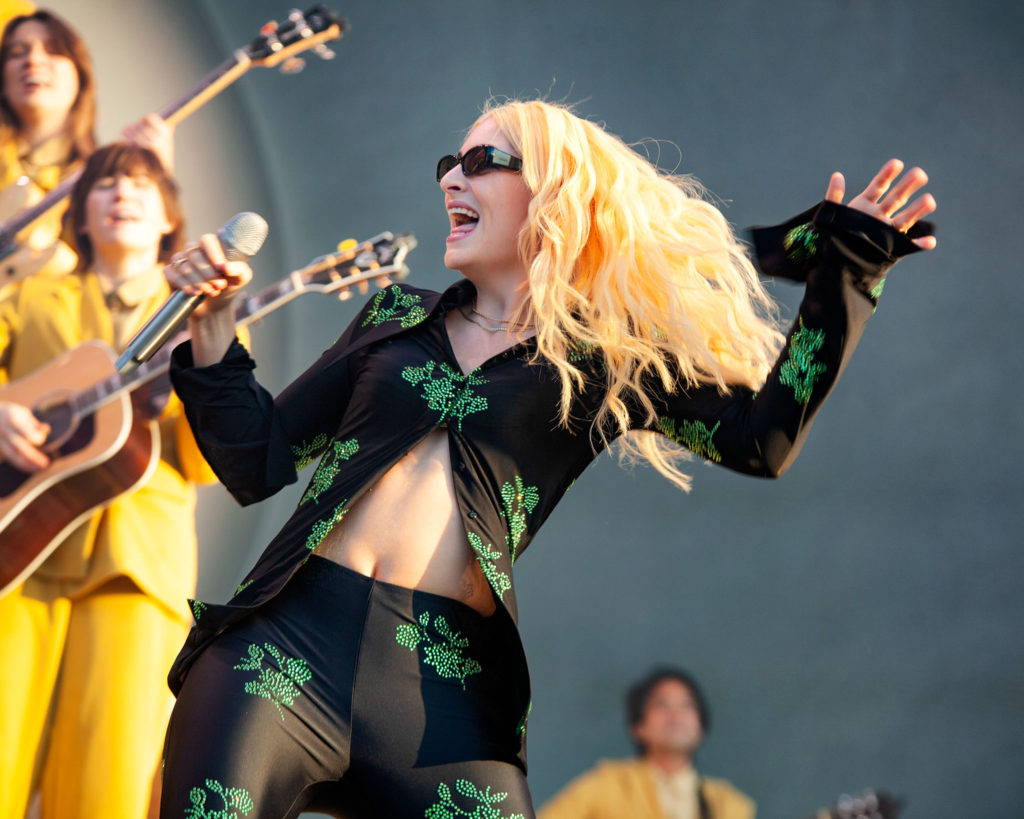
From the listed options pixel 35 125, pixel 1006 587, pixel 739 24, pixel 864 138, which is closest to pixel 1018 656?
pixel 1006 587

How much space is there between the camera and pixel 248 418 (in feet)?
5.10

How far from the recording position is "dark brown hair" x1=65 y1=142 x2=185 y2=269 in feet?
10.4

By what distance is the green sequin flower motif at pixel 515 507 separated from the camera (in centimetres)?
154

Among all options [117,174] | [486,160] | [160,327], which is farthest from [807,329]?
[117,174]

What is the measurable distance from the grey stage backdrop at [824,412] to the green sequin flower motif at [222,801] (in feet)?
8.62

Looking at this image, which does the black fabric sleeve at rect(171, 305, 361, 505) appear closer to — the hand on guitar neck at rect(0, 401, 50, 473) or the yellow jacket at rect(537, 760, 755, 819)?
the hand on guitar neck at rect(0, 401, 50, 473)

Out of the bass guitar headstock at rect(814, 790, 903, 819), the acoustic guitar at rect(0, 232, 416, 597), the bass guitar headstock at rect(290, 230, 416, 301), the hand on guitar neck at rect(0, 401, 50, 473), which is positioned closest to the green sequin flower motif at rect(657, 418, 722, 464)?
the acoustic guitar at rect(0, 232, 416, 597)

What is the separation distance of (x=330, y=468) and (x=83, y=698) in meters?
1.59

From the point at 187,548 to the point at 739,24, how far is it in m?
2.82

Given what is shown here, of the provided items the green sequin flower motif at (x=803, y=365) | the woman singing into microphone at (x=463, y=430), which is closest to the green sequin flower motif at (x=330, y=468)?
the woman singing into microphone at (x=463, y=430)

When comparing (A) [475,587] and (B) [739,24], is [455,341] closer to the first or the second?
(A) [475,587]

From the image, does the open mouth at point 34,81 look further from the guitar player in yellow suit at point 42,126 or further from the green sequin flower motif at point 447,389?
the green sequin flower motif at point 447,389

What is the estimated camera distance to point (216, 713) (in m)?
1.32

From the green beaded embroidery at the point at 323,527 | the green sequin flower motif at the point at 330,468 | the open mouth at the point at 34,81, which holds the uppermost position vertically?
the open mouth at the point at 34,81
